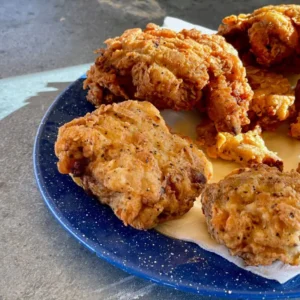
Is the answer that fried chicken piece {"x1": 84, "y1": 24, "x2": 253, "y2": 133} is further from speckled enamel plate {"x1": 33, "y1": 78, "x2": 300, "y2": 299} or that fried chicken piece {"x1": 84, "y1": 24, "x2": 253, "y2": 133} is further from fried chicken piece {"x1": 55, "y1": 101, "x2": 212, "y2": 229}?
speckled enamel plate {"x1": 33, "y1": 78, "x2": 300, "y2": 299}

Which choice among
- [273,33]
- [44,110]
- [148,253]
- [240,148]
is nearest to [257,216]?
[148,253]

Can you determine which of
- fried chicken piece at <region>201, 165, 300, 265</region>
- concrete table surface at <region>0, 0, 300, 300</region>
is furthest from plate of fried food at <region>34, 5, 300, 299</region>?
concrete table surface at <region>0, 0, 300, 300</region>

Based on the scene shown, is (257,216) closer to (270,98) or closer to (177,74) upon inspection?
(177,74)

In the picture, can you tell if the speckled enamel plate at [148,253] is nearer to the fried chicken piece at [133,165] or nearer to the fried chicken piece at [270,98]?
the fried chicken piece at [133,165]

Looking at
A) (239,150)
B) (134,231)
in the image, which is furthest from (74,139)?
(239,150)

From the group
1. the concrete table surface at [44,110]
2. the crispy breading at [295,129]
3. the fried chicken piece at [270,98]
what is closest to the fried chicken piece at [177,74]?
the fried chicken piece at [270,98]
